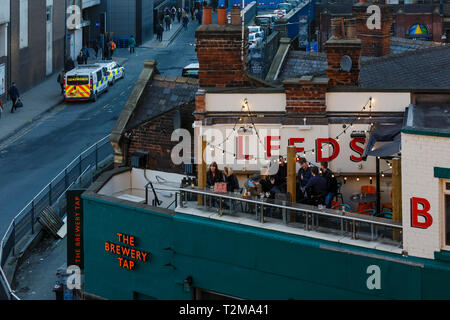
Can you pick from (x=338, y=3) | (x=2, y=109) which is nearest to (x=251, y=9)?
(x=338, y=3)

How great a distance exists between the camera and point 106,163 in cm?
3266

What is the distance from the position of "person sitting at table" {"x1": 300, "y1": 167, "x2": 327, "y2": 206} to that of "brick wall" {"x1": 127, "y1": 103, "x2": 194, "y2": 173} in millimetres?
6048

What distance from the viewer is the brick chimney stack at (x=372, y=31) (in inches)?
1262

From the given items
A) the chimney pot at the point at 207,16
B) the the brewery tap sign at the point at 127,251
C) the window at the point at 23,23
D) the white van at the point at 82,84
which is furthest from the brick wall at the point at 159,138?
the window at the point at 23,23

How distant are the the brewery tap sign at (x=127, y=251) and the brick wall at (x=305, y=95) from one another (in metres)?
4.42

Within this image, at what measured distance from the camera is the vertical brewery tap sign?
21547mm

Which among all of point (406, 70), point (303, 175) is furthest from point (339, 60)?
point (406, 70)

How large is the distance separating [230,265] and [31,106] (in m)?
33.9

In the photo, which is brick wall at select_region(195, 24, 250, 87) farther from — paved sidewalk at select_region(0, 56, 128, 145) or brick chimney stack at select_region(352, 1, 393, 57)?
paved sidewalk at select_region(0, 56, 128, 145)

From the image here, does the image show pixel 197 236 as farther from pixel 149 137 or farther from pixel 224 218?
pixel 149 137

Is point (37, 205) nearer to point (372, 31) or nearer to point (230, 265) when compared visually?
point (372, 31)

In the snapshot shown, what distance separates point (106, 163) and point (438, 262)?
1947 centimetres

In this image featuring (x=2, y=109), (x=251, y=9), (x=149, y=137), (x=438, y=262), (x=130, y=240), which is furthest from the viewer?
(x=251, y=9)

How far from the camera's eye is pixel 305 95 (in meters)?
19.9
